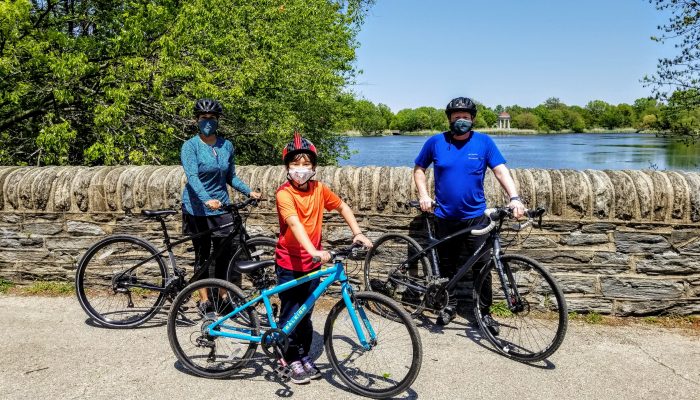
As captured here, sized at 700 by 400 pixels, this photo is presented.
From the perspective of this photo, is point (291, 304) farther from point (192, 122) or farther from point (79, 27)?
point (79, 27)

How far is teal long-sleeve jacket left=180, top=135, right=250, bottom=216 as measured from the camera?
4.22 metres

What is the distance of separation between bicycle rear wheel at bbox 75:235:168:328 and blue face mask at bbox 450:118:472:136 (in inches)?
110


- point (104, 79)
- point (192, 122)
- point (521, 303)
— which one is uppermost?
point (104, 79)

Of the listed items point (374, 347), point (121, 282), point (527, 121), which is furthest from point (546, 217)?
point (527, 121)

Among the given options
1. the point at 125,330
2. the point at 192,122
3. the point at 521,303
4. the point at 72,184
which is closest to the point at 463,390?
the point at 521,303

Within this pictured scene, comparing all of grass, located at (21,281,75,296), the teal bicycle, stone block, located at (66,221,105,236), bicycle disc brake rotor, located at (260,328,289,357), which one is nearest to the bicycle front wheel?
the teal bicycle

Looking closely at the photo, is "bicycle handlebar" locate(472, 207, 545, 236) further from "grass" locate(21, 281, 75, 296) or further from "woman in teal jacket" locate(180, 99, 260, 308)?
"grass" locate(21, 281, 75, 296)

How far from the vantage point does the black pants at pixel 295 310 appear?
359cm

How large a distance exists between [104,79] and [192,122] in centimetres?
226

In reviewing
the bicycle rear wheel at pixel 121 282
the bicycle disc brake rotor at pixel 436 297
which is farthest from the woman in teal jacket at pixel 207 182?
the bicycle disc brake rotor at pixel 436 297

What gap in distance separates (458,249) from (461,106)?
1.21 metres

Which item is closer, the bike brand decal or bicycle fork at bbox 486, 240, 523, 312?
the bike brand decal

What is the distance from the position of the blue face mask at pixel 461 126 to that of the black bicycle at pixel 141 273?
5.77ft

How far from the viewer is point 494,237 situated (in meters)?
4.13
